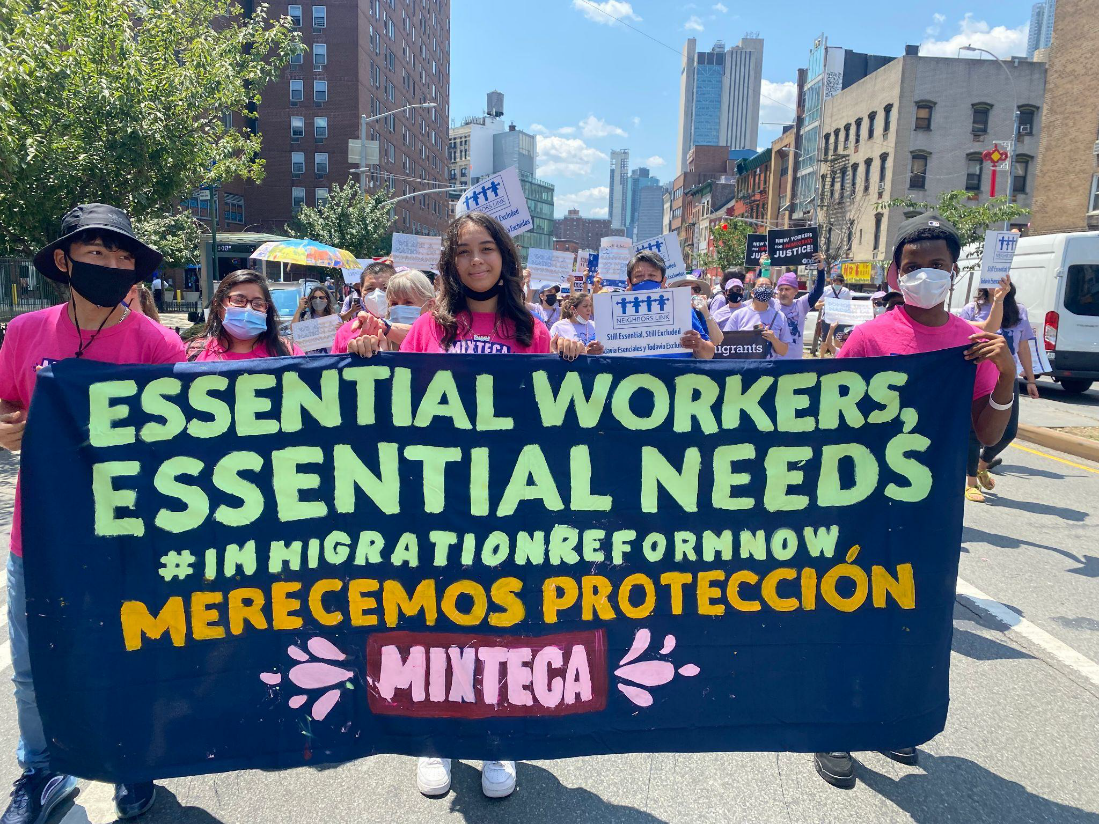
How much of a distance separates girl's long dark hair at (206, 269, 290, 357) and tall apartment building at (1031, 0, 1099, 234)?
120 ft

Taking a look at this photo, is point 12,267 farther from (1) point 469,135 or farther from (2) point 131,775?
(1) point 469,135

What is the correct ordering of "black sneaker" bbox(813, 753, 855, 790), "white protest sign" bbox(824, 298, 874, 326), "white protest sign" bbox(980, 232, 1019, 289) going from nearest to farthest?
"black sneaker" bbox(813, 753, 855, 790) < "white protest sign" bbox(980, 232, 1019, 289) < "white protest sign" bbox(824, 298, 874, 326)

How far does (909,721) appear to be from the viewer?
2756 mm

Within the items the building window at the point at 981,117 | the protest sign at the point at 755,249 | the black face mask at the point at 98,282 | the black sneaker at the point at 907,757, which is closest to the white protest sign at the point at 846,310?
the protest sign at the point at 755,249

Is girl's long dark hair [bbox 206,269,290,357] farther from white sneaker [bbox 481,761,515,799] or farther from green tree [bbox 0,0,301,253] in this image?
green tree [bbox 0,0,301,253]

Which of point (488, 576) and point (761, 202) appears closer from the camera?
point (488, 576)

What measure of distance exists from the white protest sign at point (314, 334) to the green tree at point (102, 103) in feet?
19.0

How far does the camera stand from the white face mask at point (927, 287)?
3.02 metres

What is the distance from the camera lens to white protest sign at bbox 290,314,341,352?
537 centimetres

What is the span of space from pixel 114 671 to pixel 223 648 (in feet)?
1.07

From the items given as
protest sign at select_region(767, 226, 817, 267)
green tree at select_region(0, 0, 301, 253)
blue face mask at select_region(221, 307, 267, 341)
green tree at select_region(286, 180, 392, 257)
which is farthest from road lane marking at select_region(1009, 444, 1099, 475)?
green tree at select_region(286, 180, 392, 257)

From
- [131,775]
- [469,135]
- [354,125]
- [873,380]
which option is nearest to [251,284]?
[131,775]

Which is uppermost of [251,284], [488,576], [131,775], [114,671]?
[251,284]

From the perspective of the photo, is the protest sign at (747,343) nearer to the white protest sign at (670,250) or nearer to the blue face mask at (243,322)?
the white protest sign at (670,250)
